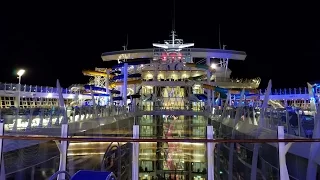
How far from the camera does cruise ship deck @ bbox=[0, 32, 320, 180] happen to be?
13.8ft

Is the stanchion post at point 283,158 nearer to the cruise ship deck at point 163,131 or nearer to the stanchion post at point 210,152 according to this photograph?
the cruise ship deck at point 163,131

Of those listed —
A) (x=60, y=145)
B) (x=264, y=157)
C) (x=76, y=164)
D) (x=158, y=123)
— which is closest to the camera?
(x=60, y=145)

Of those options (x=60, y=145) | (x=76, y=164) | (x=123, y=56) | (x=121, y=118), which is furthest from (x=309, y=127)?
(x=123, y=56)

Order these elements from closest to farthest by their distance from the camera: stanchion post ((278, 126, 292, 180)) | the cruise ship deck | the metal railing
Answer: stanchion post ((278, 126, 292, 180))
the cruise ship deck
the metal railing

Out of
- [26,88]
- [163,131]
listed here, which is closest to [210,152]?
[163,131]

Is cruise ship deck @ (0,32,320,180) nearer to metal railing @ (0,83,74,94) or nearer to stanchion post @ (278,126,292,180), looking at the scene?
stanchion post @ (278,126,292,180)

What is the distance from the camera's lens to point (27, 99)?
4738 cm

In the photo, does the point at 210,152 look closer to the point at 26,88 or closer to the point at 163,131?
the point at 163,131

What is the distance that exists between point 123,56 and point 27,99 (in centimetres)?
1579

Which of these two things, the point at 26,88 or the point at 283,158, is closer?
the point at 283,158

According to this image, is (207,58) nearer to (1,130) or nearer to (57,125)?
(57,125)

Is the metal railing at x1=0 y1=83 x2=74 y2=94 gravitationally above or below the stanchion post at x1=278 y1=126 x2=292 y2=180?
above

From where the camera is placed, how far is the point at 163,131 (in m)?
35.8

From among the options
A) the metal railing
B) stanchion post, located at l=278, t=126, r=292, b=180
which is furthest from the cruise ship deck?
the metal railing
